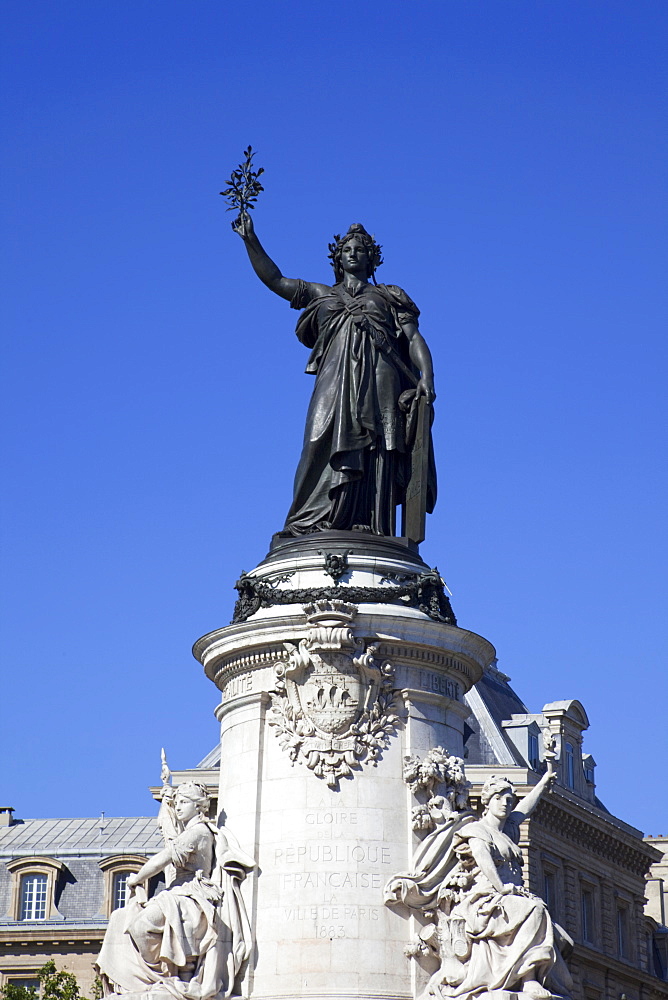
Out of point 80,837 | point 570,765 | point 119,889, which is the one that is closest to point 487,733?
point 570,765

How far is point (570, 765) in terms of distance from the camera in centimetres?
6556

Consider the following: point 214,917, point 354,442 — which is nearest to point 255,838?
point 214,917

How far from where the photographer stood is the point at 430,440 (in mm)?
21203

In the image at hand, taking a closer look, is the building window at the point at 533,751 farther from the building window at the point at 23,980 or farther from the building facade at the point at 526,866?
the building window at the point at 23,980

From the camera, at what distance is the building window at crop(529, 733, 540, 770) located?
61.3m

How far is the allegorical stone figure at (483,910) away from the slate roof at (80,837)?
47.7 m

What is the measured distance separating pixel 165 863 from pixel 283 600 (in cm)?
334

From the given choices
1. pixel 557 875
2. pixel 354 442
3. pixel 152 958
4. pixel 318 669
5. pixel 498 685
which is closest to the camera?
pixel 152 958

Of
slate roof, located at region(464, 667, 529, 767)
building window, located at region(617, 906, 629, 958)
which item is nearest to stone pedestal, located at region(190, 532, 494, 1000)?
slate roof, located at region(464, 667, 529, 767)

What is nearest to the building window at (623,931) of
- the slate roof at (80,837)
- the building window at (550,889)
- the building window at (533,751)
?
the building window at (550,889)

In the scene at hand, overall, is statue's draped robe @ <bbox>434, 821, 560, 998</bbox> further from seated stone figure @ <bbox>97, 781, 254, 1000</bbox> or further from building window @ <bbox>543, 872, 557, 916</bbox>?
building window @ <bbox>543, 872, 557, 916</bbox>

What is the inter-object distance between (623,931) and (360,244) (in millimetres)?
51071

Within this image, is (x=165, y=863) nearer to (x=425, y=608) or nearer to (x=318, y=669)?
(x=318, y=669)

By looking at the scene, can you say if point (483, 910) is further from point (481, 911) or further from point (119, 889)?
point (119, 889)
